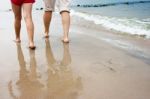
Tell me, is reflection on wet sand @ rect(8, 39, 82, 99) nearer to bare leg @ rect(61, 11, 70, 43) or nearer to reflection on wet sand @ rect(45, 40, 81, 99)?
reflection on wet sand @ rect(45, 40, 81, 99)

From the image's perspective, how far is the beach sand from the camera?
3701 millimetres

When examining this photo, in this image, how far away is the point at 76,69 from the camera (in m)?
4.57

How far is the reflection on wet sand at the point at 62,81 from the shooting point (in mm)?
3645

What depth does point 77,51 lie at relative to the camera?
5.63 meters

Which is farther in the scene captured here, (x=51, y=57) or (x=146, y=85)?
(x=51, y=57)

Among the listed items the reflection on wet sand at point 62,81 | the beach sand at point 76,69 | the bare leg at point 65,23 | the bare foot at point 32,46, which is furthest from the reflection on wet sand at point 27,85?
the bare leg at point 65,23

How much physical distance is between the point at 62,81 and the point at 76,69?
1.79ft

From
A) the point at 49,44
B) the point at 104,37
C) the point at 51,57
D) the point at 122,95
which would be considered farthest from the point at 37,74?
the point at 104,37

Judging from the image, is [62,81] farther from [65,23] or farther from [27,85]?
[65,23]

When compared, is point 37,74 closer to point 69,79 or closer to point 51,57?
point 69,79

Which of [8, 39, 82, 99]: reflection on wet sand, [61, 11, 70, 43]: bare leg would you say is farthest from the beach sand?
[61, 11, 70, 43]: bare leg

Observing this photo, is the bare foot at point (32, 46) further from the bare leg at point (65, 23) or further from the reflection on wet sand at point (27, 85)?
the reflection on wet sand at point (27, 85)

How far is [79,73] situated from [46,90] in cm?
73

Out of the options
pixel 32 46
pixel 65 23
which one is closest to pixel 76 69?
pixel 32 46
